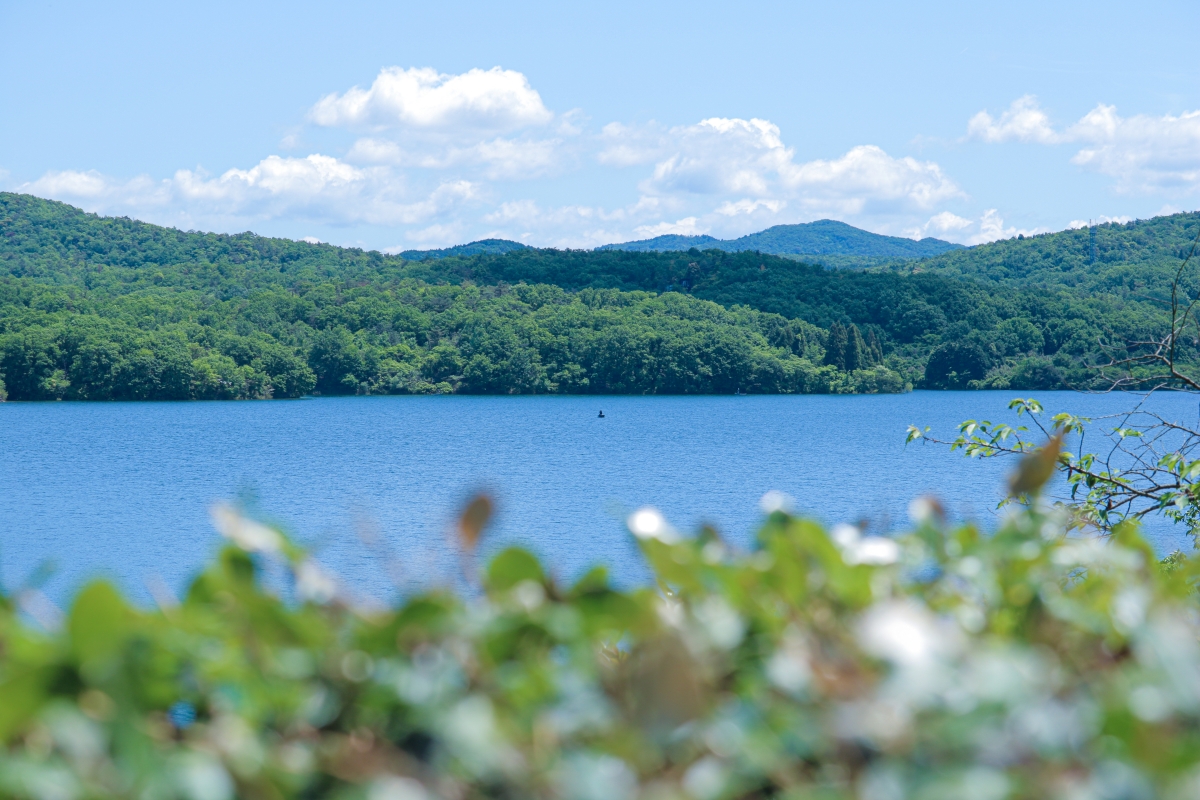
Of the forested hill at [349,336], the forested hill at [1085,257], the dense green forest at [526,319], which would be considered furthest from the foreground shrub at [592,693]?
the forested hill at [1085,257]

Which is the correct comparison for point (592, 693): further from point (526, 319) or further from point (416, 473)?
point (526, 319)

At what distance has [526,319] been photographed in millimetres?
86062

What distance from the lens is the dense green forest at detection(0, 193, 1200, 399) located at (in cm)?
7100

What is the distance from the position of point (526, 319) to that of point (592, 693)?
85.6 metres

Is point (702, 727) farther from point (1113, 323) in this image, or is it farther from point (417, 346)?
point (417, 346)

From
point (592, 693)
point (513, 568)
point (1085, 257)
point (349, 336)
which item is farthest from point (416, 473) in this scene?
point (1085, 257)

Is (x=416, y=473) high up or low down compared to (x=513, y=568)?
down

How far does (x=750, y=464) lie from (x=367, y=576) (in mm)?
21500

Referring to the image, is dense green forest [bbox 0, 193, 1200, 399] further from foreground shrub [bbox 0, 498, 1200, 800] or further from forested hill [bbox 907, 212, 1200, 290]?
foreground shrub [bbox 0, 498, 1200, 800]

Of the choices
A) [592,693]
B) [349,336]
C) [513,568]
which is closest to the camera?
[592,693]

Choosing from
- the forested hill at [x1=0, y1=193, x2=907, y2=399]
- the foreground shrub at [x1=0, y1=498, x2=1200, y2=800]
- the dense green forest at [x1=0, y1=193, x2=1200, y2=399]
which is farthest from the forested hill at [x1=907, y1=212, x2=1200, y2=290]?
the foreground shrub at [x1=0, y1=498, x2=1200, y2=800]

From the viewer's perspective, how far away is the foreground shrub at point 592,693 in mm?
751

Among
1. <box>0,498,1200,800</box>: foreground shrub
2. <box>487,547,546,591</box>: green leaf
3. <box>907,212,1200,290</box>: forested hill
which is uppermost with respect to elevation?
<box>907,212,1200,290</box>: forested hill

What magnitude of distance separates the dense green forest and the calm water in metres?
5.21
